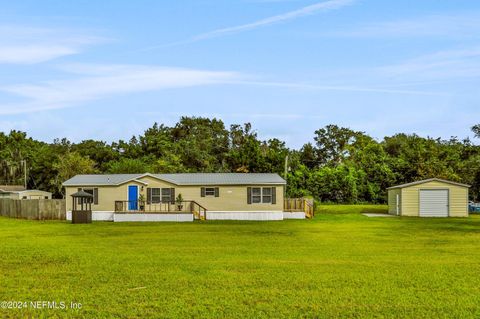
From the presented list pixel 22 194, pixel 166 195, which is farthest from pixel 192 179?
pixel 22 194

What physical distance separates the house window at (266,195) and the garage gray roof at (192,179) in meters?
Result: 0.55

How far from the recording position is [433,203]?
1646 inches

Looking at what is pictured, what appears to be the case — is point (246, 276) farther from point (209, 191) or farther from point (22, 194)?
point (22, 194)

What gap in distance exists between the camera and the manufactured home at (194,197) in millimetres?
39344

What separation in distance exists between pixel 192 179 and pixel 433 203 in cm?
1625

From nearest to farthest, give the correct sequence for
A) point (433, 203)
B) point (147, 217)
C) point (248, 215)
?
1. point (147, 217)
2. point (248, 215)
3. point (433, 203)

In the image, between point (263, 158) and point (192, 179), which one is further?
point (263, 158)

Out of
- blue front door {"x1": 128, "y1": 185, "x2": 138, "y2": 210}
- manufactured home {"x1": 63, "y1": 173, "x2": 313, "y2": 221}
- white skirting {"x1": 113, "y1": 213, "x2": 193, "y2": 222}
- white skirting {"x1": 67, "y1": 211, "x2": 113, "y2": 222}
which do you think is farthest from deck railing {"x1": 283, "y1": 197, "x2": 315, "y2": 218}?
white skirting {"x1": 67, "y1": 211, "x2": 113, "y2": 222}

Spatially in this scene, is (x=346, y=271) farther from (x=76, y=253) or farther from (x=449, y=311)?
(x=76, y=253)

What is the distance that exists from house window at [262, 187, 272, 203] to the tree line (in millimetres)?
13394

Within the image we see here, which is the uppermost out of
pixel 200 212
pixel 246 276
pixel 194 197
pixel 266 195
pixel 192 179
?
pixel 192 179

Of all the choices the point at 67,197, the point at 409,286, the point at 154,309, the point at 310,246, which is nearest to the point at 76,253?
the point at 310,246

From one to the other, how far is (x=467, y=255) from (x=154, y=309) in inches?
436

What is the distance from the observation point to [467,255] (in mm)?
17734
